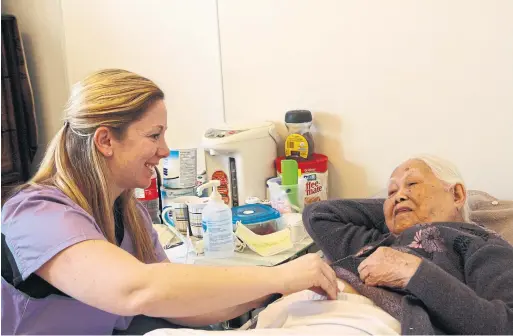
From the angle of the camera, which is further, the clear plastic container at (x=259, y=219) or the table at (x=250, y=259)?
the clear plastic container at (x=259, y=219)

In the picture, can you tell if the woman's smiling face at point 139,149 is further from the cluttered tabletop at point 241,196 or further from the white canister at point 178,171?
the white canister at point 178,171

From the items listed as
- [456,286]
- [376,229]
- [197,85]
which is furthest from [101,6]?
[456,286]

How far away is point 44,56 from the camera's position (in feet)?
10.1

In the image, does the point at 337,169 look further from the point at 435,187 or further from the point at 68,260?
the point at 68,260

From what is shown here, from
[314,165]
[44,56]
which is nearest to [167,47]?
[44,56]

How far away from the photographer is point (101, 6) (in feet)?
9.13

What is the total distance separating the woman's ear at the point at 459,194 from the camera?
1.65 meters

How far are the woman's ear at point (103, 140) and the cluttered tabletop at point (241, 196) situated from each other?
498 mm

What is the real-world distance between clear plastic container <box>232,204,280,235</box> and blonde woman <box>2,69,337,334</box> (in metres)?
0.41

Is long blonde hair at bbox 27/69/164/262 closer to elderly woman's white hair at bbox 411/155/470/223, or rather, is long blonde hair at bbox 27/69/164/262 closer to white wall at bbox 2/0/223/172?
elderly woman's white hair at bbox 411/155/470/223

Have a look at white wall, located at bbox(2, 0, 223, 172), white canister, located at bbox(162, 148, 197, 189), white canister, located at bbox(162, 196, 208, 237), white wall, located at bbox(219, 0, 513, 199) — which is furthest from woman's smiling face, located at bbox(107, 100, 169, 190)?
white wall, located at bbox(2, 0, 223, 172)

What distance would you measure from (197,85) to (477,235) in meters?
1.50

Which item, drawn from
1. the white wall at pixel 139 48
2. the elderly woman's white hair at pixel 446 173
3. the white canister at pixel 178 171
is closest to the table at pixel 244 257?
the white canister at pixel 178 171

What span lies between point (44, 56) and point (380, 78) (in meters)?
1.85
